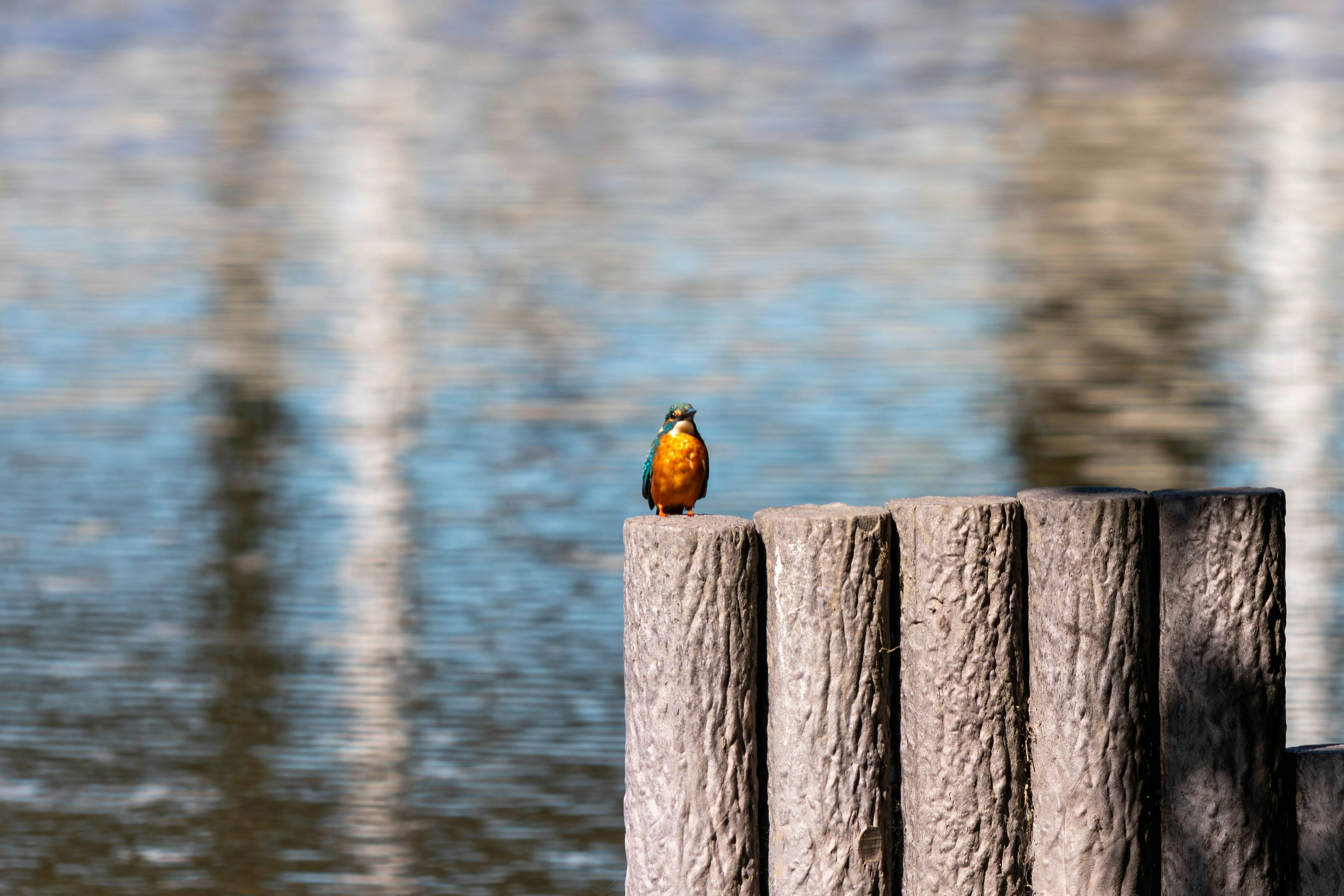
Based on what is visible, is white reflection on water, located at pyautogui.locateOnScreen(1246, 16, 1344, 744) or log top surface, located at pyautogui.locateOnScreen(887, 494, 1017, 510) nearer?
log top surface, located at pyautogui.locateOnScreen(887, 494, 1017, 510)

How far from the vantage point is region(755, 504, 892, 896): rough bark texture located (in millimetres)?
2088

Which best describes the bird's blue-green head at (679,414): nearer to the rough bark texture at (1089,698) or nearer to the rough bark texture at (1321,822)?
the rough bark texture at (1089,698)

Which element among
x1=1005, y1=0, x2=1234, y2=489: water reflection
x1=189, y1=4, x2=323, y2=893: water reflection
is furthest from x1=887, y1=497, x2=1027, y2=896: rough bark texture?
x1=1005, y1=0, x2=1234, y2=489: water reflection

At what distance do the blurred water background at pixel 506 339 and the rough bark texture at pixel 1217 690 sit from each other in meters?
1.54

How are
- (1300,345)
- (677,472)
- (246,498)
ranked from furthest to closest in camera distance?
(1300,345) < (246,498) < (677,472)

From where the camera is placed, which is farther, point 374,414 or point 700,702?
point 374,414

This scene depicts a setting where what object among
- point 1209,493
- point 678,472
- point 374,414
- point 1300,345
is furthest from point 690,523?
point 1300,345

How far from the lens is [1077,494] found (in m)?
2.15

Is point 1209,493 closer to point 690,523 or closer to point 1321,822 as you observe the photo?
point 1321,822

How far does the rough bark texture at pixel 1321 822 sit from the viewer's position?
7.12ft

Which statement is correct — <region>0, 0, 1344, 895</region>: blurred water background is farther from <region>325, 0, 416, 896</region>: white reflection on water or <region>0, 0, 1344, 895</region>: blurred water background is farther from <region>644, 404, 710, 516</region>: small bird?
<region>644, 404, 710, 516</region>: small bird

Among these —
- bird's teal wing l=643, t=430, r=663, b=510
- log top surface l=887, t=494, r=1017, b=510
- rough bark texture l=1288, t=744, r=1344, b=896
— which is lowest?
rough bark texture l=1288, t=744, r=1344, b=896

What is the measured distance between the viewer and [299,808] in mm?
3639

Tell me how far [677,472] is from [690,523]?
13 centimetres
